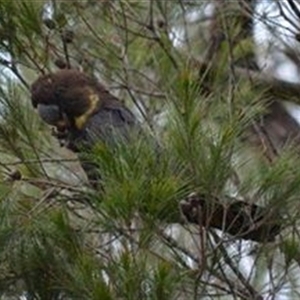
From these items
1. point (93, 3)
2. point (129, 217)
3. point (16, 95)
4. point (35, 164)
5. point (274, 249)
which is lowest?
point (274, 249)

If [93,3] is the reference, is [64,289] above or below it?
below

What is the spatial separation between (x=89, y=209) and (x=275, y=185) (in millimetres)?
241

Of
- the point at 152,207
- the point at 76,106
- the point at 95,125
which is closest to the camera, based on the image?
the point at 152,207

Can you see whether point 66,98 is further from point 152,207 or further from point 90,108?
point 152,207

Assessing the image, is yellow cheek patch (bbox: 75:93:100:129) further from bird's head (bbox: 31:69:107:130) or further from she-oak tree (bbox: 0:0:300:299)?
she-oak tree (bbox: 0:0:300:299)

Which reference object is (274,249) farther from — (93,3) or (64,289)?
(93,3)

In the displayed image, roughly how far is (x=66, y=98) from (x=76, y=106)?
1.5 inches

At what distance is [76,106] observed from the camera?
1.77m

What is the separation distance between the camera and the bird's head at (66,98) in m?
1.66

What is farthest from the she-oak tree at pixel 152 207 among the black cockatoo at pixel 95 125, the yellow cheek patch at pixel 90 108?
the yellow cheek patch at pixel 90 108

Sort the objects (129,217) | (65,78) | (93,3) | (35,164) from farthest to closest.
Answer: (93,3) < (65,78) < (35,164) < (129,217)

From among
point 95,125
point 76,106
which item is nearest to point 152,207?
point 95,125

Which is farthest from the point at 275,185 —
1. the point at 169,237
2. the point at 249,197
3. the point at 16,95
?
the point at 16,95

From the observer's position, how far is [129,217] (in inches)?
46.3
